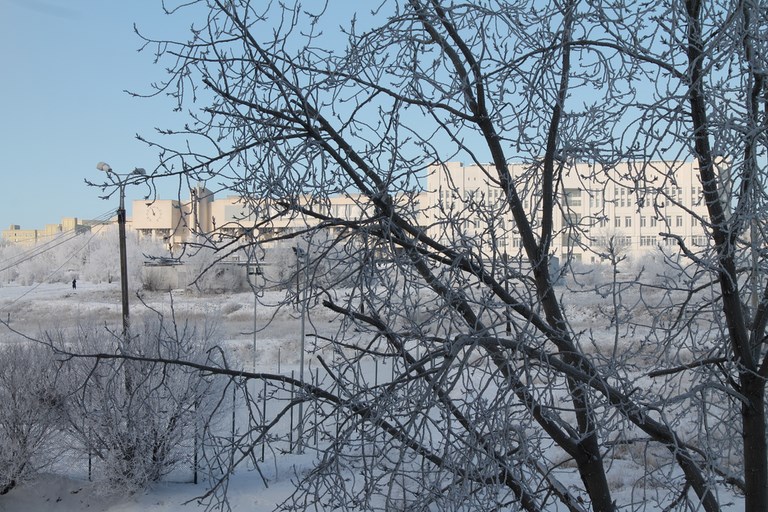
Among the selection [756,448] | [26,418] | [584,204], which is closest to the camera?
[756,448]

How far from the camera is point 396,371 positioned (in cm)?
225

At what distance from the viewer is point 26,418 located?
1257cm

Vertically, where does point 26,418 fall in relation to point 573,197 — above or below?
below

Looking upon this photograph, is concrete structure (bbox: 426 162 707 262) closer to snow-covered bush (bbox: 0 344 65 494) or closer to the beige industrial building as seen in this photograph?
the beige industrial building

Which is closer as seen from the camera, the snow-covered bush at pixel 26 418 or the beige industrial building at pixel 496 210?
the beige industrial building at pixel 496 210

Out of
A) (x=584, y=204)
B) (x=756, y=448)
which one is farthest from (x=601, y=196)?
(x=756, y=448)

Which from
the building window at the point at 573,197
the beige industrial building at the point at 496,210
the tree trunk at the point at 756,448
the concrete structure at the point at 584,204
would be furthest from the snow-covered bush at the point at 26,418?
the tree trunk at the point at 756,448

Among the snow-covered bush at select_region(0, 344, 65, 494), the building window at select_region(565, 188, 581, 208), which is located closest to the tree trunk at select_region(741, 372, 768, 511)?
the building window at select_region(565, 188, 581, 208)

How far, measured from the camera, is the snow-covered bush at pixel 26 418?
12.3 metres

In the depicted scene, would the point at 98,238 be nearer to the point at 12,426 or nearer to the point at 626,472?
the point at 12,426

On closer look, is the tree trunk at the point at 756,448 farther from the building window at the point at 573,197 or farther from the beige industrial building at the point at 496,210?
the building window at the point at 573,197

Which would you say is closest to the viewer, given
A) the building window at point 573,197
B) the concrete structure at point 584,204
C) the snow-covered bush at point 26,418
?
the concrete structure at point 584,204

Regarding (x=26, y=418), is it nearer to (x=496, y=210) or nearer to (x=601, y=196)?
(x=496, y=210)

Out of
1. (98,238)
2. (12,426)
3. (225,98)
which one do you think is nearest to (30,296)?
(98,238)
